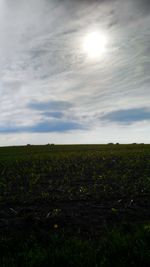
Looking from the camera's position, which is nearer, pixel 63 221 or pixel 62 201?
pixel 63 221

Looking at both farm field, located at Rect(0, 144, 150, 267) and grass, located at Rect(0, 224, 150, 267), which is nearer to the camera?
grass, located at Rect(0, 224, 150, 267)

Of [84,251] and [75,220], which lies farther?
[75,220]

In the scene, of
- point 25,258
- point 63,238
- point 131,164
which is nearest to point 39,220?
point 63,238

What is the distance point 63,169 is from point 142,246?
1439 cm

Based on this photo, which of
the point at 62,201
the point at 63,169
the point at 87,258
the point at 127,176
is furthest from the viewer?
the point at 63,169

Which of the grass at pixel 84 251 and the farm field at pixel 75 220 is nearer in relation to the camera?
the grass at pixel 84 251

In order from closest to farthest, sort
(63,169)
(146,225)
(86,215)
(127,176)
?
(146,225)
(86,215)
(127,176)
(63,169)

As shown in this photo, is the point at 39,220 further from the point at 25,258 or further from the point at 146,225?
the point at 146,225

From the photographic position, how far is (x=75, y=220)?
10.2 m

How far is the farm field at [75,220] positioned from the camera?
765 centimetres

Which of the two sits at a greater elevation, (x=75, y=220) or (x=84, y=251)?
(x=75, y=220)

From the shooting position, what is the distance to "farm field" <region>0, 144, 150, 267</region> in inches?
301

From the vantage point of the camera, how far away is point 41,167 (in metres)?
23.4

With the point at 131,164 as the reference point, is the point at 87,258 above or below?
below
